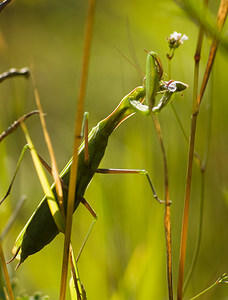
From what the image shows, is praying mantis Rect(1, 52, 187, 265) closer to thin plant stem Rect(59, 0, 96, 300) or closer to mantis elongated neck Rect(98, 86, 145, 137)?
mantis elongated neck Rect(98, 86, 145, 137)

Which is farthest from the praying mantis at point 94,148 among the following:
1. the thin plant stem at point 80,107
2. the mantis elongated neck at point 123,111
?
the thin plant stem at point 80,107

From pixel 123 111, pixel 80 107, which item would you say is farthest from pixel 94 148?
pixel 80 107

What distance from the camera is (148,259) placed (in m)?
0.97

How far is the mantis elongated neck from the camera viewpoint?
793mm

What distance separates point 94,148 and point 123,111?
8 centimetres

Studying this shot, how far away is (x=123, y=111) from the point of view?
804mm

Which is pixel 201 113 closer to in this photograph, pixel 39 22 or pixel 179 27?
pixel 179 27

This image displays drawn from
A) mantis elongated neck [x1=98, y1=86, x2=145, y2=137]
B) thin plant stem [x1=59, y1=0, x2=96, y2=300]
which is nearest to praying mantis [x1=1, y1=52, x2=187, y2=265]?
mantis elongated neck [x1=98, y1=86, x2=145, y2=137]

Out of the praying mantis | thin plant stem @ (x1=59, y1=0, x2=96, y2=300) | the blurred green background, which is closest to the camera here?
thin plant stem @ (x1=59, y1=0, x2=96, y2=300)

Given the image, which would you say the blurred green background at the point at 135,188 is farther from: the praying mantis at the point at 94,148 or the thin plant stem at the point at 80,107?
the thin plant stem at the point at 80,107

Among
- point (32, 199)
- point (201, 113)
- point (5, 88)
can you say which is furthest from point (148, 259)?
point (5, 88)

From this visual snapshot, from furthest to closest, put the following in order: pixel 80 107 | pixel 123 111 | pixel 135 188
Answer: pixel 135 188 < pixel 123 111 < pixel 80 107

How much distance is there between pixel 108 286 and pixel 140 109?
18.1 inches

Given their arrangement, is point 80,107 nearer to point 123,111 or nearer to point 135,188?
point 123,111
